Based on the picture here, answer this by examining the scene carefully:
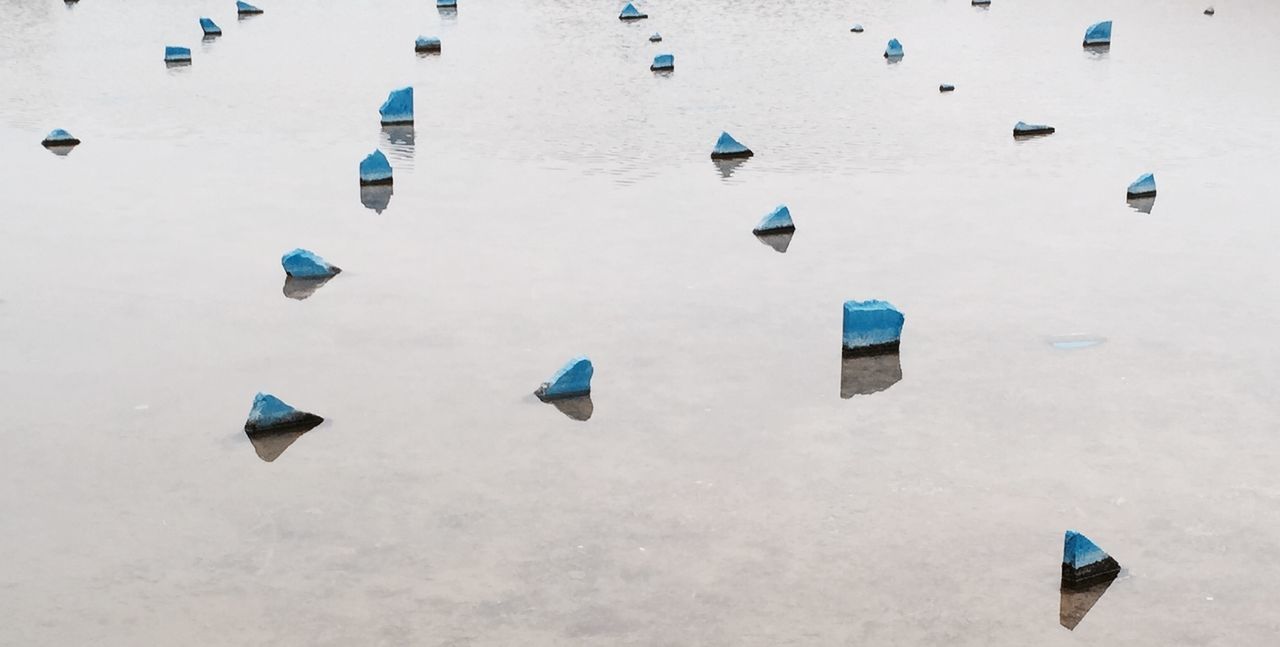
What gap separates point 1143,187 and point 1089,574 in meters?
4.25

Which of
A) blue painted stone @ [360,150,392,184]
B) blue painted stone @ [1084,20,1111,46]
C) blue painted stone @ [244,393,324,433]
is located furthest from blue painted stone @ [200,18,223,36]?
blue painted stone @ [244,393,324,433]

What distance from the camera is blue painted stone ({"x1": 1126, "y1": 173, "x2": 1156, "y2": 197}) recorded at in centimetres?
745

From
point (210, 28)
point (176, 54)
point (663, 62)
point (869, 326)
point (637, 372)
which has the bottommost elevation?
point (210, 28)

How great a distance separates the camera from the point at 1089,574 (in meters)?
3.63

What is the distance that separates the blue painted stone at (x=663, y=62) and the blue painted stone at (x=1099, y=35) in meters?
3.66

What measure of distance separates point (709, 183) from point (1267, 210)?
262 cm

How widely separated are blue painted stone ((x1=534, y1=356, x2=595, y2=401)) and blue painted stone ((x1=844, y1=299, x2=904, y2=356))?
93 cm

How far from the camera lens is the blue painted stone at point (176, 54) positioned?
12.0 metres

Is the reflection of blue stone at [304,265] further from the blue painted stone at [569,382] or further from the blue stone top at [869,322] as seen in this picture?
the blue stone top at [869,322]

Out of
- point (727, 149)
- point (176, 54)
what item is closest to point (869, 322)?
point (727, 149)

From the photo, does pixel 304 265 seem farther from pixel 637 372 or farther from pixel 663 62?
pixel 663 62

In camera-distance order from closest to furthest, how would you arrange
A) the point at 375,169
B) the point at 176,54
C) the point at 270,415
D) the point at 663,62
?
1. the point at 270,415
2. the point at 375,169
3. the point at 663,62
4. the point at 176,54

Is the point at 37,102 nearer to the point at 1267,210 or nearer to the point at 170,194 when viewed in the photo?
the point at 170,194

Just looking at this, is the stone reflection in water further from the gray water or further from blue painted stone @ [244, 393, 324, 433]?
blue painted stone @ [244, 393, 324, 433]
